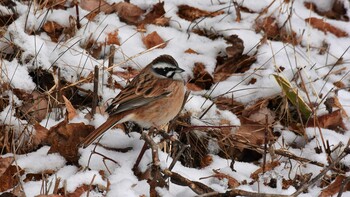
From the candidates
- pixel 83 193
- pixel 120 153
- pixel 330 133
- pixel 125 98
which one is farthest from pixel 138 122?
pixel 330 133

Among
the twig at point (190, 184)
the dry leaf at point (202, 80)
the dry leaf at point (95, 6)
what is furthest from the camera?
the dry leaf at point (95, 6)

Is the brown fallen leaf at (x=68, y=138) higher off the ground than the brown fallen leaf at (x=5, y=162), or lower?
lower

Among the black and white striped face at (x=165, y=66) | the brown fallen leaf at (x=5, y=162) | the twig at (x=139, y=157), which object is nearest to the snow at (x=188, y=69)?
the twig at (x=139, y=157)

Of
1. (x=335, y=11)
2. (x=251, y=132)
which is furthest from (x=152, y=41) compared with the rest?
(x=335, y=11)

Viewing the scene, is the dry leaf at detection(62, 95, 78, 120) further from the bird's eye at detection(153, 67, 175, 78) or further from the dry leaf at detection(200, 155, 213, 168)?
the dry leaf at detection(200, 155, 213, 168)

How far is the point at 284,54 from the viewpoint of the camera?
21.1ft

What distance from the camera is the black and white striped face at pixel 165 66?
545cm

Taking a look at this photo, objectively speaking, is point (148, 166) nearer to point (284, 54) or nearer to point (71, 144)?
point (71, 144)

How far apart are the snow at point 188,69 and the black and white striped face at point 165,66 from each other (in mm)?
278

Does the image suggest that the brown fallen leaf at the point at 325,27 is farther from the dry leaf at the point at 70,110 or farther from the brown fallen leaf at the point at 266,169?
the dry leaf at the point at 70,110

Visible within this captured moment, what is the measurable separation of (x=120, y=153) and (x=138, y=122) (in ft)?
2.11

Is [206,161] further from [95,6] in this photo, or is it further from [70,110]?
[95,6]

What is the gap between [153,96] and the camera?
17.7 feet

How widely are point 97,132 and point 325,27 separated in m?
3.23
